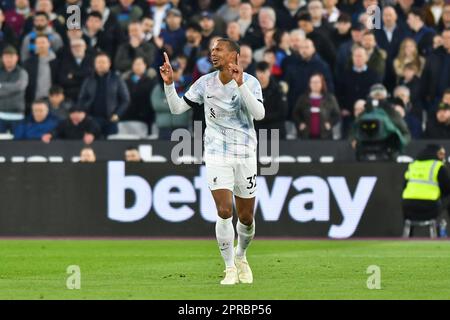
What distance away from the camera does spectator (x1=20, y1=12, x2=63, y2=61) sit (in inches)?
985

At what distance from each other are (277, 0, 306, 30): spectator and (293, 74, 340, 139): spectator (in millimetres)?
2058

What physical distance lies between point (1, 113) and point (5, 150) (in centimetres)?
126

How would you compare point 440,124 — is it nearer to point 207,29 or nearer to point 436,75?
point 436,75

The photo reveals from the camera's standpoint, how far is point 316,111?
23312 millimetres

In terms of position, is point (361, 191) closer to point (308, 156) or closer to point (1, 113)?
point (308, 156)

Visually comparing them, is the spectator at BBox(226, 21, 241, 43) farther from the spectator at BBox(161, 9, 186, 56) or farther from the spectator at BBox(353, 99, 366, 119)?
the spectator at BBox(353, 99, 366, 119)

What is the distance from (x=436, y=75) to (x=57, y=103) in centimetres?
637

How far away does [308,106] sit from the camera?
76.6 feet

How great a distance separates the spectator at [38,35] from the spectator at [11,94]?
0.92 meters

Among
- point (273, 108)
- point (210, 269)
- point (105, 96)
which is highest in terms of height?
point (105, 96)

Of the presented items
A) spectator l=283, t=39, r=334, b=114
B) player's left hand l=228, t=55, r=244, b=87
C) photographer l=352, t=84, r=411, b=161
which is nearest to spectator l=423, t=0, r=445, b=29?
spectator l=283, t=39, r=334, b=114

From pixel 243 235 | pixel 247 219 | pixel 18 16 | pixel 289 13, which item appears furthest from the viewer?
pixel 18 16

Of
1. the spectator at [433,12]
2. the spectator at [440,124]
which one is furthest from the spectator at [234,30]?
the spectator at [440,124]

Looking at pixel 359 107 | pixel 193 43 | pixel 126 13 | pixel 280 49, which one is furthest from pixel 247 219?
pixel 126 13
